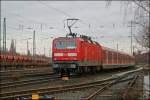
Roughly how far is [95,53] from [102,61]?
3.99 metres

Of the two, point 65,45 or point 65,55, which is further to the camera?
point 65,45

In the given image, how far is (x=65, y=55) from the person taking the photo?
29.8 m

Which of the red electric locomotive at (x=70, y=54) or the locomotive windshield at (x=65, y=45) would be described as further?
the locomotive windshield at (x=65, y=45)

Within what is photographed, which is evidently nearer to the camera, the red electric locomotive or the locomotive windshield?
the red electric locomotive

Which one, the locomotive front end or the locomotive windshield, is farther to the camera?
the locomotive windshield

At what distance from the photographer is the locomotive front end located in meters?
29.3

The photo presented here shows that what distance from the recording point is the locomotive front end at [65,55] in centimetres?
2931

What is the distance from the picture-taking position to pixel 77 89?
19.8m

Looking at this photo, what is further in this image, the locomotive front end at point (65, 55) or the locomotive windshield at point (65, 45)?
the locomotive windshield at point (65, 45)

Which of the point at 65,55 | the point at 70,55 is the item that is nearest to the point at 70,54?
the point at 70,55

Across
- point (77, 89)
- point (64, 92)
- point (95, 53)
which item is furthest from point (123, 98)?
point (95, 53)

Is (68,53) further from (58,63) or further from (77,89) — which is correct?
(77,89)

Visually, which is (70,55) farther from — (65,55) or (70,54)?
(65,55)

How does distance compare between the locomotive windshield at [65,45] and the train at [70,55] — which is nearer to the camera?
the train at [70,55]
